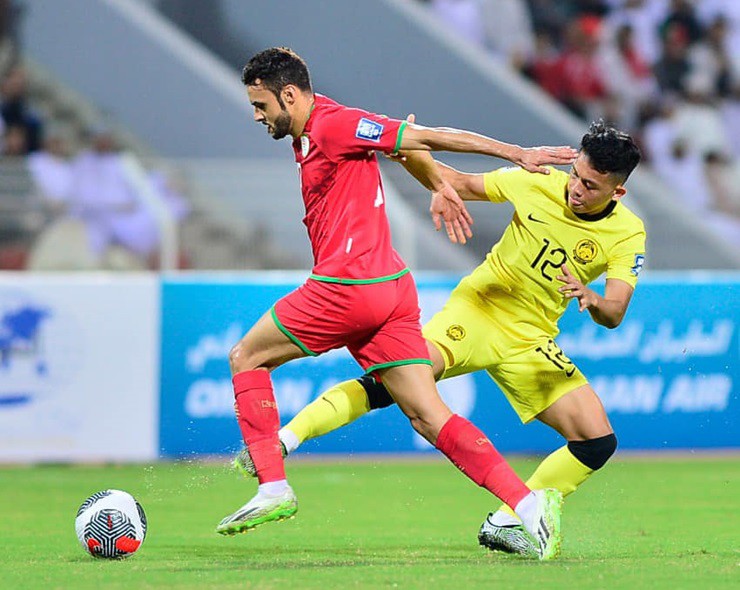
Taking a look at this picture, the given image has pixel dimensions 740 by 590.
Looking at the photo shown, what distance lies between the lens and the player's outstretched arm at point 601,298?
6551 millimetres

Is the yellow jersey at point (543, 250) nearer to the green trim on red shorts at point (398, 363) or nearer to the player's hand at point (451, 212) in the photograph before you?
the player's hand at point (451, 212)

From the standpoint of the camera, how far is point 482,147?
6301 mm

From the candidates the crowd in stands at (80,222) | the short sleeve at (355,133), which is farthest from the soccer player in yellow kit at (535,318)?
the crowd in stands at (80,222)

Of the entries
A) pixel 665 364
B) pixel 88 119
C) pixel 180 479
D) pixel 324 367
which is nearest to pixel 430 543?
pixel 180 479

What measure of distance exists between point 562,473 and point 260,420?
5.19 feet

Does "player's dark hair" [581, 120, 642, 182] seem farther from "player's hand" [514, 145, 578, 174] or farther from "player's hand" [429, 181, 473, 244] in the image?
"player's hand" [429, 181, 473, 244]

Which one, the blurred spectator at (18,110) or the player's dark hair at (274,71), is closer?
the player's dark hair at (274,71)

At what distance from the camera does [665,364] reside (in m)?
12.7

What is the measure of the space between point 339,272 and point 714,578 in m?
2.04

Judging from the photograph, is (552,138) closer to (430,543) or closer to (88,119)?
(88,119)

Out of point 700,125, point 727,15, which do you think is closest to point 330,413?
point 700,125

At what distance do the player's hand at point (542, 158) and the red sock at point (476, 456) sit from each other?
3.78ft

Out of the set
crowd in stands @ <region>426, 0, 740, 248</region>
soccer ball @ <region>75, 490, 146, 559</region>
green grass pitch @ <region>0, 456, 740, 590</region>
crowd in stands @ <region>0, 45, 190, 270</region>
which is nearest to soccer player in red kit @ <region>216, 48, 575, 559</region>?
green grass pitch @ <region>0, 456, 740, 590</region>

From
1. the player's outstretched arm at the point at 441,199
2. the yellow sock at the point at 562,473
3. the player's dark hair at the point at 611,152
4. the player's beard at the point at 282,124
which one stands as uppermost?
the player's dark hair at the point at 611,152
